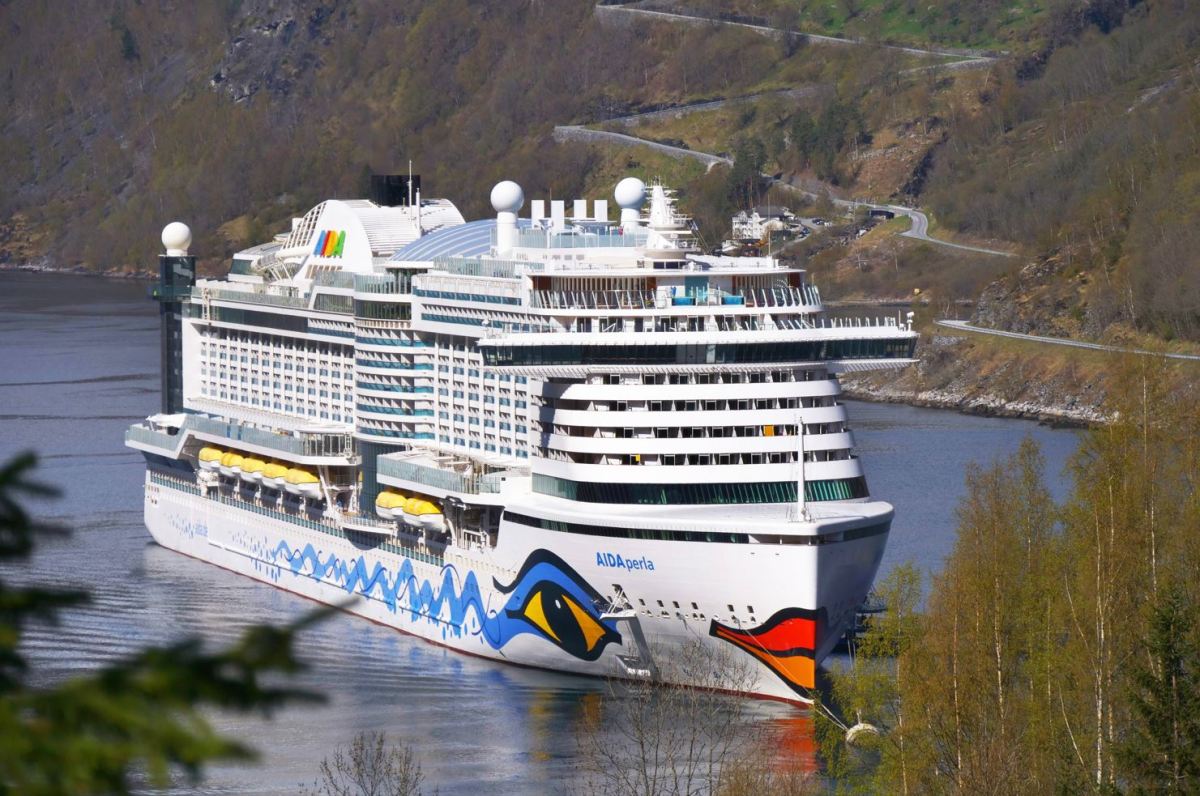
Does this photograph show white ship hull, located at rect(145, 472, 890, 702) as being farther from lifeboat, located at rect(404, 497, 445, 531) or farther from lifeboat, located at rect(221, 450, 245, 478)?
lifeboat, located at rect(221, 450, 245, 478)

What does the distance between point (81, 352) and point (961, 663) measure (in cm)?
8266

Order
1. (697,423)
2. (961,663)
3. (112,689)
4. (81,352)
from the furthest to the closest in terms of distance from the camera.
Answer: (81,352), (697,423), (961,663), (112,689)

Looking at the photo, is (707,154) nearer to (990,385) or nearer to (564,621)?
(990,385)

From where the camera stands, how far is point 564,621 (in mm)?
38844

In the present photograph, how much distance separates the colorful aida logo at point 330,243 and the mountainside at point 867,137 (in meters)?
45.3

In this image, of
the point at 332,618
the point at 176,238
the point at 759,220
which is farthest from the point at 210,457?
the point at 759,220

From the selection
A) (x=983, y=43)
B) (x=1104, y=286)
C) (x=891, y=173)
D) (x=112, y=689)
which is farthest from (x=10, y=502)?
(x=983, y=43)

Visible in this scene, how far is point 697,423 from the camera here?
1449 inches

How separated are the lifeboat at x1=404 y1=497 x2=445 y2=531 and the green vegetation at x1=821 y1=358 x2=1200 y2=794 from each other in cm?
1037

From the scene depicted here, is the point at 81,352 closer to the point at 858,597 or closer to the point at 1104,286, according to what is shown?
the point at 1104,286

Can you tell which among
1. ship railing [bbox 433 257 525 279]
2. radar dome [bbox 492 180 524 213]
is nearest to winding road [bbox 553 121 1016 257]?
radar dome [bbox 492 180 524 213]

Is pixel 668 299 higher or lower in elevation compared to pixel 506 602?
higher

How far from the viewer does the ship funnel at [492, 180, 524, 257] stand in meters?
43.4

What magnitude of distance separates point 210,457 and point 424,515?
1331 centimetres
